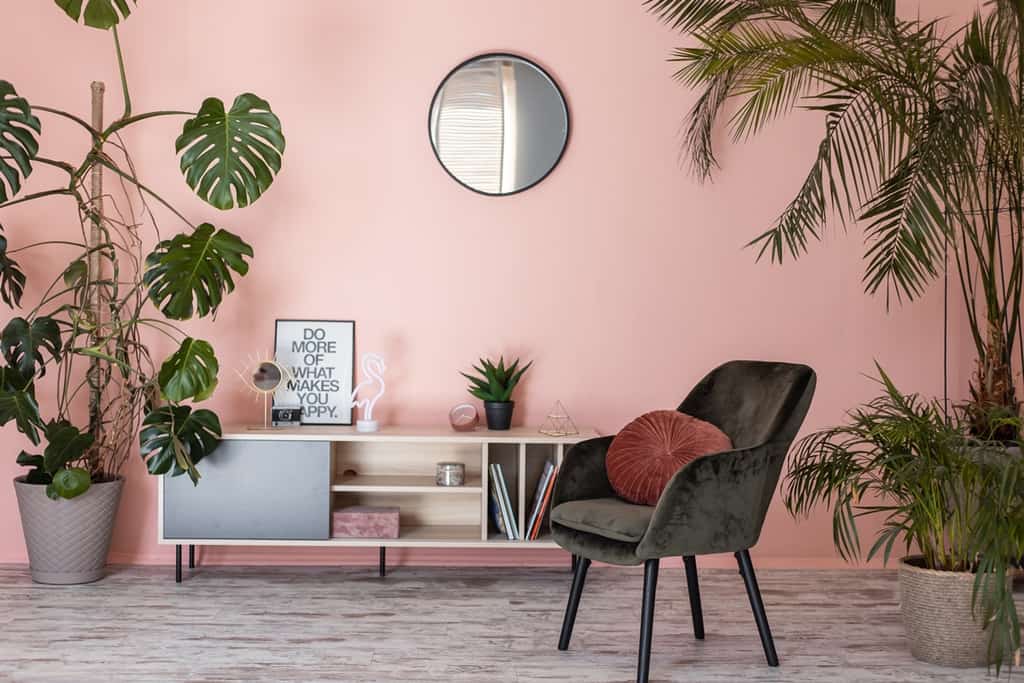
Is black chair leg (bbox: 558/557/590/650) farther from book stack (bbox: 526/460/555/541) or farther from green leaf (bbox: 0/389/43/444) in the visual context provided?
green leaf (bbox: 0/389/43/444)

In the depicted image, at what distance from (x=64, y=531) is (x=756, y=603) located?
2.37 metres

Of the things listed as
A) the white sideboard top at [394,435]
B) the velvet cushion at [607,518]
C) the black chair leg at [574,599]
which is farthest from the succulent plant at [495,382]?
the black chair leg at [574,599]

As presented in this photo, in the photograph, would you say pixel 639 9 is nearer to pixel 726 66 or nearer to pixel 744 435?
pixel 726 66

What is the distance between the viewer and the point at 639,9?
153 inches

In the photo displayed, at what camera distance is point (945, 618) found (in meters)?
2.73

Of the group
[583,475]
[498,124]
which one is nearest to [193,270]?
[498,124]

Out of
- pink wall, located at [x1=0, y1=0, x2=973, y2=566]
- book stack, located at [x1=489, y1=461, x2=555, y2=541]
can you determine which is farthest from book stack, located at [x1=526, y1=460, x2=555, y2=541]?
pink wall, located at [x1=0, y1=0, x2=973, y2=566]

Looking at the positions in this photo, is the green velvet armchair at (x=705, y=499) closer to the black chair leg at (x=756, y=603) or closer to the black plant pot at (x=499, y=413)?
the black chair leg at (x=756, y=603)

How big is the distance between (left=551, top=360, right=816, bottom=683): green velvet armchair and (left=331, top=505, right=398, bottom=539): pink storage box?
2.89 ft

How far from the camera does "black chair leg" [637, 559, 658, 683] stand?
99.7 inches

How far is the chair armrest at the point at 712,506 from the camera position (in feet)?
8.39

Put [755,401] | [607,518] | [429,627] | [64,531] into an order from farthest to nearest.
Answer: [64,531] → [429,627] → [755,401] → [607,518]

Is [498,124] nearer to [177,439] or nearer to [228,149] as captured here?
[228,149]

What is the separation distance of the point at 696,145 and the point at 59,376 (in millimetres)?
2628
